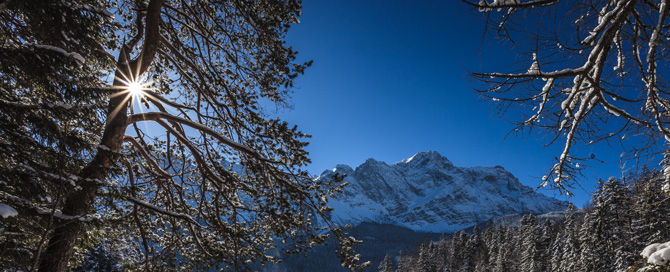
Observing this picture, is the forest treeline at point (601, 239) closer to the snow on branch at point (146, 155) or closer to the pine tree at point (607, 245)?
the pine tree at point (607, 245)

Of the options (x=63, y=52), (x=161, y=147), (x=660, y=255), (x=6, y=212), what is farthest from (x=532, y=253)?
(x=63, y=52)

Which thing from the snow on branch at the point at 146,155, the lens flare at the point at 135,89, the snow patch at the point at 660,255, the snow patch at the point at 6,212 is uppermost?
the lens flare at the point at 135,89

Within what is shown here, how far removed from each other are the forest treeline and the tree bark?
13.6 ft

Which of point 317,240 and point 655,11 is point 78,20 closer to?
point 317,240

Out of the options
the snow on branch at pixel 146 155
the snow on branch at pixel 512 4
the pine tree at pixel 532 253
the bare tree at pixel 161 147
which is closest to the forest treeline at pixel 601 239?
the pine tree at pixel 532 253

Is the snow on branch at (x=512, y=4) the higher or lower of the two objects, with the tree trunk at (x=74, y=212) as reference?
higher

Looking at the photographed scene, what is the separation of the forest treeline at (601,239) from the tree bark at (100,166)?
4137mm

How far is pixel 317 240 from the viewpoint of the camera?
4.08m

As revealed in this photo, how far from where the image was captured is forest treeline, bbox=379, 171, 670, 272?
295 centimetres

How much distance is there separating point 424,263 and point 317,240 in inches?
1627

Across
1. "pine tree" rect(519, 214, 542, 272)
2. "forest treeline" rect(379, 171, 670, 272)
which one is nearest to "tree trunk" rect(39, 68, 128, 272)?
"forest treeline" rect(379, 171, 670, 272)

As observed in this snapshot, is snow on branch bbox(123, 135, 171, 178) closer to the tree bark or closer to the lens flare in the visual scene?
the tree bark

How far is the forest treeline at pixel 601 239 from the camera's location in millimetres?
2949

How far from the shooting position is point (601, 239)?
68.6 ft
